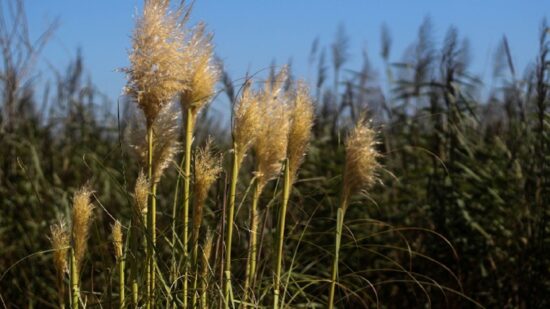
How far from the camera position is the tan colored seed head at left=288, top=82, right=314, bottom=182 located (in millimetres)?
2318

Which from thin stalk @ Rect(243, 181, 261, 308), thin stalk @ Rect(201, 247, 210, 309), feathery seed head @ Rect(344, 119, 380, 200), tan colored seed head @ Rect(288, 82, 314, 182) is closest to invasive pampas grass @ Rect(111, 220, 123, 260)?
thin stalk @ Rect(201, 247, 210, 309)

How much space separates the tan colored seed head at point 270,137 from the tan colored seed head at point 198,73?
0.46 feet

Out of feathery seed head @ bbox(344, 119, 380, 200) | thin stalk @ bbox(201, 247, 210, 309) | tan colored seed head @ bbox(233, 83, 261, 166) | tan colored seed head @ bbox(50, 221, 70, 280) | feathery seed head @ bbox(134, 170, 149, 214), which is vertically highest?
tan colored seed head @ bbox(233, 83, 261, 166)

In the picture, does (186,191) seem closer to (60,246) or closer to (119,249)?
(119,249)

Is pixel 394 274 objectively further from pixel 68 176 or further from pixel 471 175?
pixel 68 176

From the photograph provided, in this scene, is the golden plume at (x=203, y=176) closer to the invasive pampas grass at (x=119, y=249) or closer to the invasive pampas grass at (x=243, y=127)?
the invasive pampas grass at (x=243, y=127)

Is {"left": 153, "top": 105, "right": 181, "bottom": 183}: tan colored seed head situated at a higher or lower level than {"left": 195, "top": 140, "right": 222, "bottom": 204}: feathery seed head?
higher

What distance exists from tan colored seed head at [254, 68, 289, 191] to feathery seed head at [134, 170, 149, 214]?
28 centimetres

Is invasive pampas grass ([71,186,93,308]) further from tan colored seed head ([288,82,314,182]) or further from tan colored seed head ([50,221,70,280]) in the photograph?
tan colored seed head ([288,82,314,182])

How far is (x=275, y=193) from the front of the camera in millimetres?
2436

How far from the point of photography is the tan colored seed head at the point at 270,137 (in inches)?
90.8

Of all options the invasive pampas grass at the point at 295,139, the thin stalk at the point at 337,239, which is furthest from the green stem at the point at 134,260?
the thin stalk at the point at 337,239

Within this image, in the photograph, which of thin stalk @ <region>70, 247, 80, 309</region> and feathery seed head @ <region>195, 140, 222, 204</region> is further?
thin stalk @ <region>70, 247, 80, 309</region>

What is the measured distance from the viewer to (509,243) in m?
4.18
